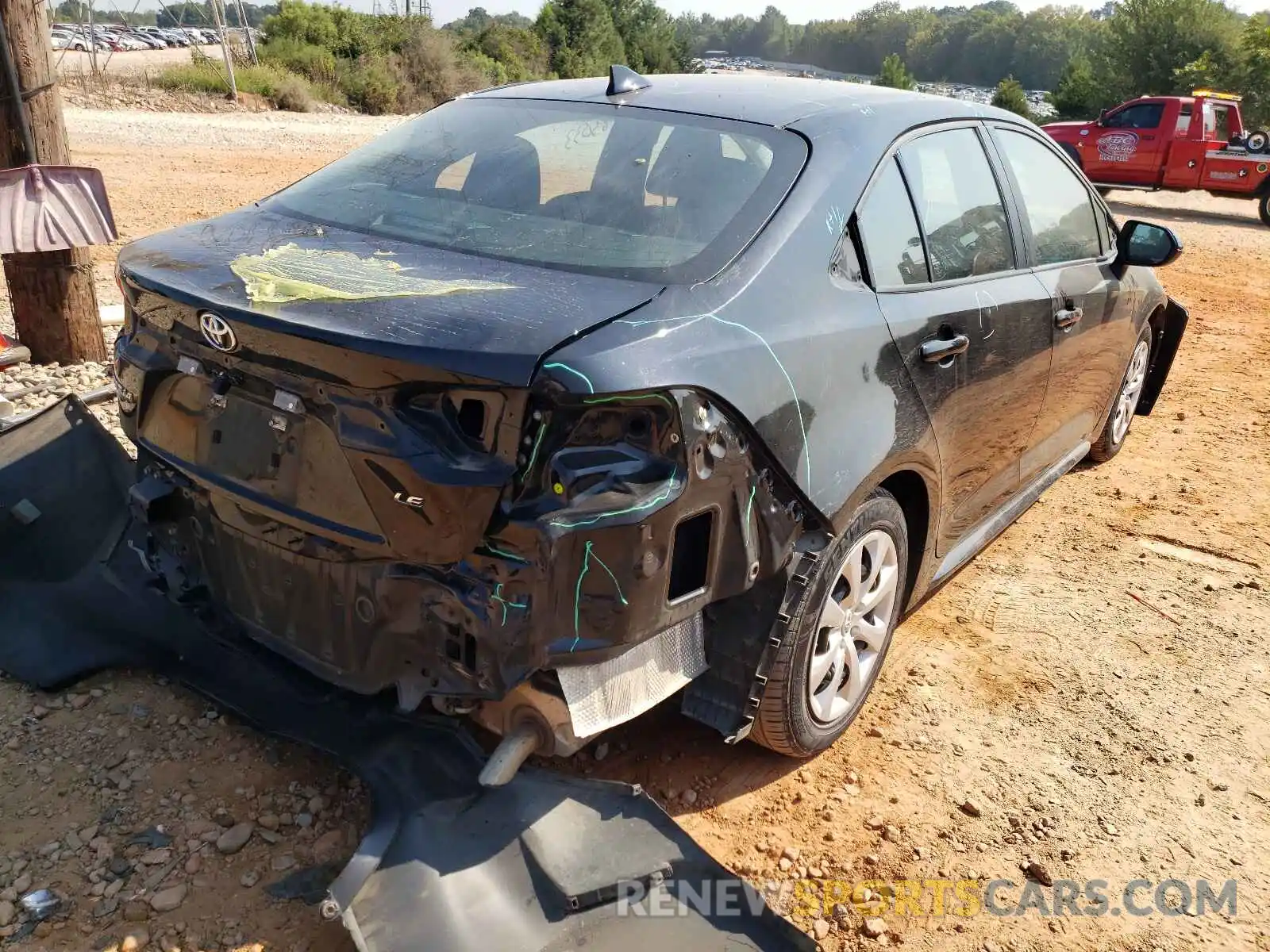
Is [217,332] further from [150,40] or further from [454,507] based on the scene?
[150,40]

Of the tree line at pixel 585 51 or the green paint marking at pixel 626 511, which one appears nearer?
the green paint marking at pixel 626 511

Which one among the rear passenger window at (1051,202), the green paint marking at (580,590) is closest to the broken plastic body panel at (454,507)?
the green paint marking at (580,590)

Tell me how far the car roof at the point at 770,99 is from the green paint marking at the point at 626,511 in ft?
4.49

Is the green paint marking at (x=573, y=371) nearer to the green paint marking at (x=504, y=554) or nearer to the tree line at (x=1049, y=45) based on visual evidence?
the green paint marking at (x=504, y=554)

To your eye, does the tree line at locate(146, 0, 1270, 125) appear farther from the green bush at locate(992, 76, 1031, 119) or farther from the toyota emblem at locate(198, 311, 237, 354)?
the toyota emblem at locate(198, 311, 237, 354)

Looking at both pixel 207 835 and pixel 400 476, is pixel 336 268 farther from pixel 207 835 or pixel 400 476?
pixel 207 835

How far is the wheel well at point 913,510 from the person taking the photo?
3.07 m

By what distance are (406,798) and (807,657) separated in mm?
1115

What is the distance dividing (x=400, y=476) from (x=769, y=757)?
1.58m

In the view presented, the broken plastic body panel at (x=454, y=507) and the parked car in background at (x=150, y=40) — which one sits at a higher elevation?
the parked car in background at (x=150, y=40)

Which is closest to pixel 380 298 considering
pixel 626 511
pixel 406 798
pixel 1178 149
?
pixel 626 511

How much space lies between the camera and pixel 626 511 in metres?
2.02

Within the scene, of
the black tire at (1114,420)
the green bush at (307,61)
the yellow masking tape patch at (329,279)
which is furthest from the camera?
the green bush at (307,61)

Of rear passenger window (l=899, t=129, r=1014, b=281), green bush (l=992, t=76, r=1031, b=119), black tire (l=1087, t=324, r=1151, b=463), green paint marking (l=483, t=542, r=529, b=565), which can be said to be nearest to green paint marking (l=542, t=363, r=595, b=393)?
green paint marking (l=483, t=542, r=529, b=565)
